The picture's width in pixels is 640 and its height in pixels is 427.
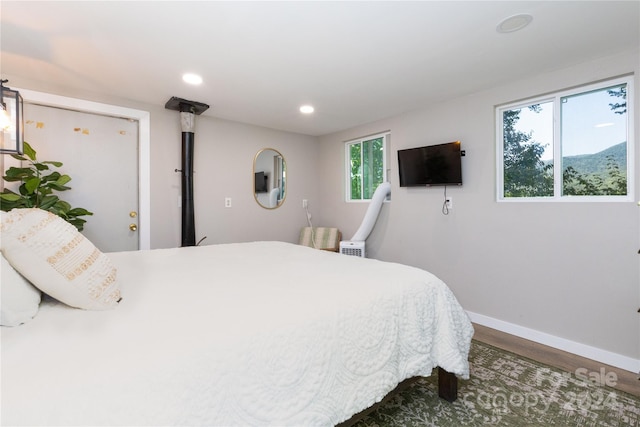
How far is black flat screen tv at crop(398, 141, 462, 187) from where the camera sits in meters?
2.95

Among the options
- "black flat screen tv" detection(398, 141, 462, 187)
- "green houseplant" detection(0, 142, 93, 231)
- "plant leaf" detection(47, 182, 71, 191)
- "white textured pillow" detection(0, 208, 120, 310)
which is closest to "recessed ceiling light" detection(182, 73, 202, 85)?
"green houseplant" detection(0, 142, 93, 231)

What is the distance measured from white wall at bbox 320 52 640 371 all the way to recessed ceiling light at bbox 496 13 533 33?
923 mm

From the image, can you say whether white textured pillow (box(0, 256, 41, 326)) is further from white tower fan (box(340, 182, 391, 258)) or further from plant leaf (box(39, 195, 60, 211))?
→ white tower fan (box(340, 182, 391, 258))

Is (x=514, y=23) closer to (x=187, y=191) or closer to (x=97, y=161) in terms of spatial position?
(x=187, y=191)

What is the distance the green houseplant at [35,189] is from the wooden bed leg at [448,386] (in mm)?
3050

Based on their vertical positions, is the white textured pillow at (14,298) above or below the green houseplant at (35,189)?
below

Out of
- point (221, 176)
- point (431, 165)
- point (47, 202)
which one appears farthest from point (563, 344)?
point (47, 202)

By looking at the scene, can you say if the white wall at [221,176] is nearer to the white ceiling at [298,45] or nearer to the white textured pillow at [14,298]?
the white ceiling at [298,45]

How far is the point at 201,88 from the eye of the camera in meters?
2.70

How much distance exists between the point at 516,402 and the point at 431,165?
216cm

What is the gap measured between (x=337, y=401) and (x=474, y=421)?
978 millimetres

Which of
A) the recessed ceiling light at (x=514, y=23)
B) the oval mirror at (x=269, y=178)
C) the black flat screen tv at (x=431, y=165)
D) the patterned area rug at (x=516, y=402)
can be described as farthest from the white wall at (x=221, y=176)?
the recessed ceiling light at (x=514, y=23)

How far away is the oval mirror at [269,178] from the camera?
3.98 metres

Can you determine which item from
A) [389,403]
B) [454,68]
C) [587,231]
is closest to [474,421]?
[389,403]
